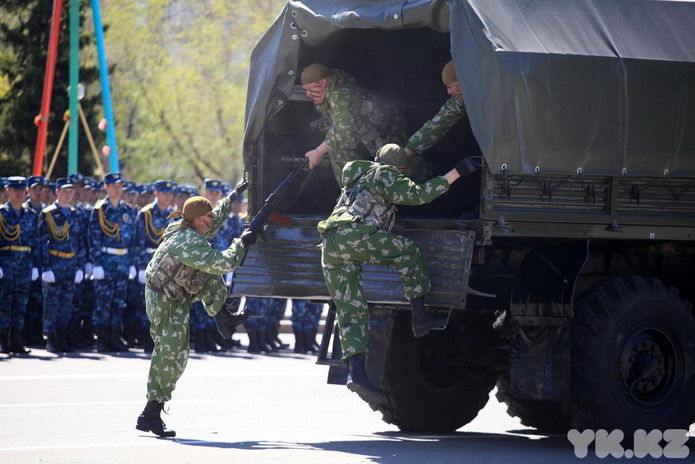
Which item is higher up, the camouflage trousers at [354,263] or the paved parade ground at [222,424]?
the camouflage trousers at [354,263]

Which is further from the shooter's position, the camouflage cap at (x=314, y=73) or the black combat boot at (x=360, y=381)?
the camouflage cap at (x=314, y=73)

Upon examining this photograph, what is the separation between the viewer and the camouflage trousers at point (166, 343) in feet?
30.5

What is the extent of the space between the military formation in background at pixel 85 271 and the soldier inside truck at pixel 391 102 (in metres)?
5.09

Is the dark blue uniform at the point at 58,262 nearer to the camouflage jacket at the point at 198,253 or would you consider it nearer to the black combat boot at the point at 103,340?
the black combat boot at the point at 103,340

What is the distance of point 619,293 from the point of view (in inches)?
355

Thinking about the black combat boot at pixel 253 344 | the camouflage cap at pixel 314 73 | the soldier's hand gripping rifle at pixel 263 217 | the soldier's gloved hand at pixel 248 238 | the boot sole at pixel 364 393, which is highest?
the camouflage cap at pixel 314 73

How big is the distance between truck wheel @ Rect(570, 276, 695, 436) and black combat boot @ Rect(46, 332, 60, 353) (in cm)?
853

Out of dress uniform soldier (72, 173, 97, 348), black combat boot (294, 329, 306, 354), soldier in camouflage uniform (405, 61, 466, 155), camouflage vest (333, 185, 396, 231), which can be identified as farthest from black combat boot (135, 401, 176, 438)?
black combat boot (294, 329, 306, 354)

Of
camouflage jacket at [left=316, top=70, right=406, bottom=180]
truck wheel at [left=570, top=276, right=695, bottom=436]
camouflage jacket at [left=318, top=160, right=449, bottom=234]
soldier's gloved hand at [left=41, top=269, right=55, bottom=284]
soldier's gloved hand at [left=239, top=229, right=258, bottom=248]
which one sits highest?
camouflage jacket at [left=316, top=70, right=406, bottom=180]

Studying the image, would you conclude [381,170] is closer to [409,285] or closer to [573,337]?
[409,285]

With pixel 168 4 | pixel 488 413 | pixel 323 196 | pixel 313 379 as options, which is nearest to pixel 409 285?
pixel 323 196

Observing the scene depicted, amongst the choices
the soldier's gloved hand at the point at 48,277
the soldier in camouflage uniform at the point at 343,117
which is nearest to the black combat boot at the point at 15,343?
the soldier's gloved hand at the point at 48,277

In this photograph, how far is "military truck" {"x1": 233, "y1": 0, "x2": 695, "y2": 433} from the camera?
865cm

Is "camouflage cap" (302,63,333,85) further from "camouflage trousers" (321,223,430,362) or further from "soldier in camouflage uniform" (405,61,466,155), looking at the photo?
"camouflage trousers" (321,223,430,362)
